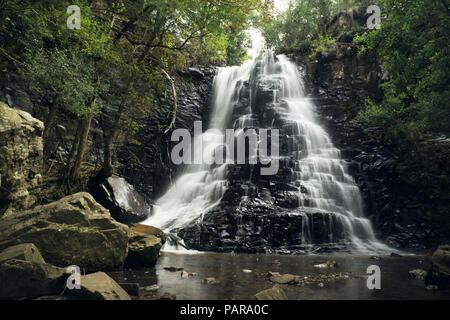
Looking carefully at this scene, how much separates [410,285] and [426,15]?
885 cm

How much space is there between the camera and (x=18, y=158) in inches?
255

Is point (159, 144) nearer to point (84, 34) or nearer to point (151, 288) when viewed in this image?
point (84, 34)

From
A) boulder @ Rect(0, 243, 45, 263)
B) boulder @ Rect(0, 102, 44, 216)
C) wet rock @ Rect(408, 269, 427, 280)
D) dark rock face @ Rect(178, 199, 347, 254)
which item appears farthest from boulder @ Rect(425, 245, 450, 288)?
boulder @ Rect(0, 102, 44, 216)

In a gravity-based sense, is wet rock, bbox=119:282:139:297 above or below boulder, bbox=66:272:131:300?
below

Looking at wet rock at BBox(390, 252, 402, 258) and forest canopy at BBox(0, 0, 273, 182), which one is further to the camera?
wet rock at BBox(390, 252, 402, 258)

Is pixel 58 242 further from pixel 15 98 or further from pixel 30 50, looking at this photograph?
pixel 15 98

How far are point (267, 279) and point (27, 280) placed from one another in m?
4.17

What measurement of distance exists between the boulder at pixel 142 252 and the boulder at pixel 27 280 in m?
2.67

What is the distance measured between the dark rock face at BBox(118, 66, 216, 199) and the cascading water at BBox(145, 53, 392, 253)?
38.1 inches

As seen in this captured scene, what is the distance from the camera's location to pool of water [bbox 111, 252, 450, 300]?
4.45m

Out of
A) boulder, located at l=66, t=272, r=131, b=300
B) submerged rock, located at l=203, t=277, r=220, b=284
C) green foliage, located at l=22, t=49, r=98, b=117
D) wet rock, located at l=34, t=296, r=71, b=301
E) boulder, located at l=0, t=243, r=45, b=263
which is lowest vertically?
submerged rock, located at l=203, t=277, r=220, b=284

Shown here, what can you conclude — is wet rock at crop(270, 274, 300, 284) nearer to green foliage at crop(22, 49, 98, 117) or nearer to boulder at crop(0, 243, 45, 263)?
boulder at crop(0, 243, 45, 263)

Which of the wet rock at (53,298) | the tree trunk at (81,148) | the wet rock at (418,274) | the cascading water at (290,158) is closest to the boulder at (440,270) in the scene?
the wet rock at (418,274)

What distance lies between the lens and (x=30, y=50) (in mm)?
8281
